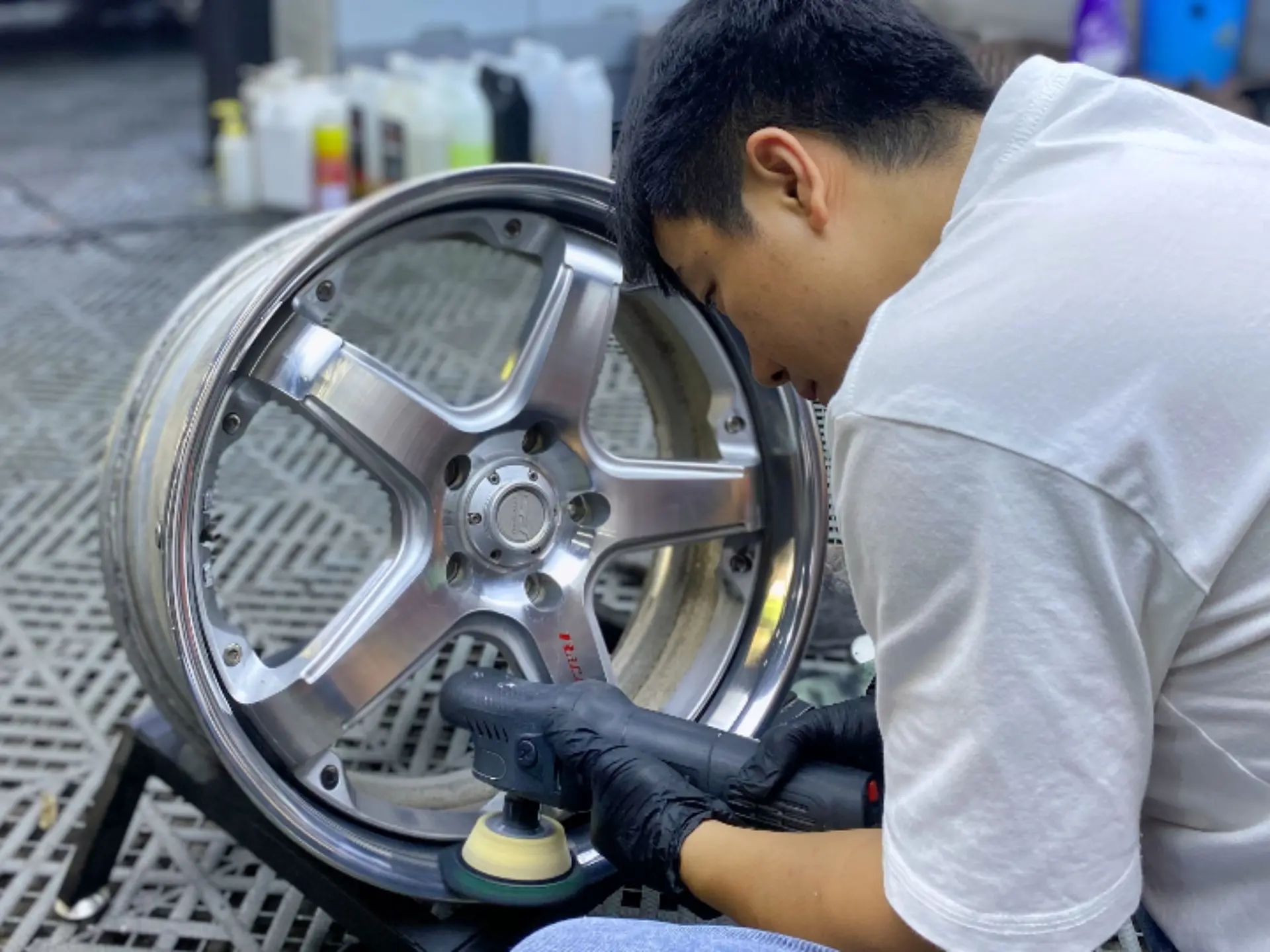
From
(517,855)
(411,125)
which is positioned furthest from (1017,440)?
(411,125)

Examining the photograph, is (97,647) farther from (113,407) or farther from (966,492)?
(966,492)

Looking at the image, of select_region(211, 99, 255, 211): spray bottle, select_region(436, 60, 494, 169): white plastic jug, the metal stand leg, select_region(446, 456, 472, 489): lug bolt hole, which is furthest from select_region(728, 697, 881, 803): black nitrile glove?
select_region(211, 99, 255, 211): spray bottle

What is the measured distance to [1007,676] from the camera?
0.90 meters

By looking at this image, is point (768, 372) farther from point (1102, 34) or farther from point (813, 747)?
point (1102, 34)

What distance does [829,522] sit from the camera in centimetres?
176

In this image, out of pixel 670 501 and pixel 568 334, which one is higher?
pixel 568 334

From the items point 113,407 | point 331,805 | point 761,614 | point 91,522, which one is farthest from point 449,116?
point 331,805

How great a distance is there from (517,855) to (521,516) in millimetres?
387

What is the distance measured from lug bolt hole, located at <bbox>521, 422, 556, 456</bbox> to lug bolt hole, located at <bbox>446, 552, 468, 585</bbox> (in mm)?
157

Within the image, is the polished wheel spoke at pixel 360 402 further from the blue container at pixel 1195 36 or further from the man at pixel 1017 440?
the blue container at pixel 1195 36

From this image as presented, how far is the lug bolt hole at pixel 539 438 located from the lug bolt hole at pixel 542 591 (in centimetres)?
15

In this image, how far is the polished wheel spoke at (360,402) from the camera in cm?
147

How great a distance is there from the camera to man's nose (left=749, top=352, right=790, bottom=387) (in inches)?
48.5

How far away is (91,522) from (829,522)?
1535 mm
